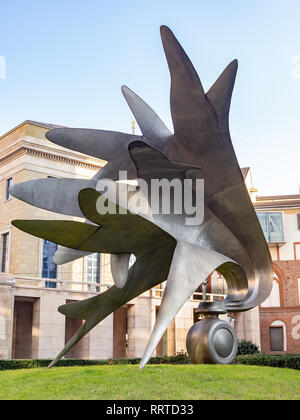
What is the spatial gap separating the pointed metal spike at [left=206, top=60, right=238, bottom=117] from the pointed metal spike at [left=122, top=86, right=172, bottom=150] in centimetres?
178

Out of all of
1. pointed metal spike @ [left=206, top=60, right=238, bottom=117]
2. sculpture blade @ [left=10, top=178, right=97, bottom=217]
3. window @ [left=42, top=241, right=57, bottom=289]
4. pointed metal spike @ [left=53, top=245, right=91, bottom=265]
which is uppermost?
pointed metal spike @ [left=206, top=60, right=238, bottom=117]

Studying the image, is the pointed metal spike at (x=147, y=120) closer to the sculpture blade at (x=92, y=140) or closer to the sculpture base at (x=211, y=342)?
the sculpture blade at (x=92, y=140)

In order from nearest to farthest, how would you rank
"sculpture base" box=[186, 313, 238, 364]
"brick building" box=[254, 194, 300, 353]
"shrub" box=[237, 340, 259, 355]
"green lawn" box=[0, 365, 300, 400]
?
"green lawn" box=[0, 365, 300, 400]
"sculpture base" box=[186, 313, 238, 364]
"shrub" box=[237, 340, 259, 355]
"brick building" box=[254, 194, 300, 353]

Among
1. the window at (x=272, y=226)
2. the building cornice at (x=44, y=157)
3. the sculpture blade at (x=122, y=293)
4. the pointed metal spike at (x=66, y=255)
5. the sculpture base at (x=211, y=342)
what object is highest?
the building cornice at (x=44, y=157)

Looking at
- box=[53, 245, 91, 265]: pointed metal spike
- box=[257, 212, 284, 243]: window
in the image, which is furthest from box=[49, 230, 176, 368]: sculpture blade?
box=[257, 212, 284, 243]: window

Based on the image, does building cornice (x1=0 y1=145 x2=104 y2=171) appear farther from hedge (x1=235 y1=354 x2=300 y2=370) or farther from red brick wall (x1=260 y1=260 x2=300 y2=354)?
hedge (x1=235 y1=354 x2=300 y2=370)

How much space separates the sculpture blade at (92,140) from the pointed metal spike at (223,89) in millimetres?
2425

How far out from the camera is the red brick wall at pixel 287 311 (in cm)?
4000

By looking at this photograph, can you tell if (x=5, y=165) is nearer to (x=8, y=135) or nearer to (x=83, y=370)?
(x=8, y=135)

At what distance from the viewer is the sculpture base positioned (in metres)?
12.8

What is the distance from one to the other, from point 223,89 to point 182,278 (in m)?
3.77

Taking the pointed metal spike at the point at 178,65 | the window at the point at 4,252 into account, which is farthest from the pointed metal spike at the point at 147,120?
A: the window at the point at 4,252

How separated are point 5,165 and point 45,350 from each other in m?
13.5
